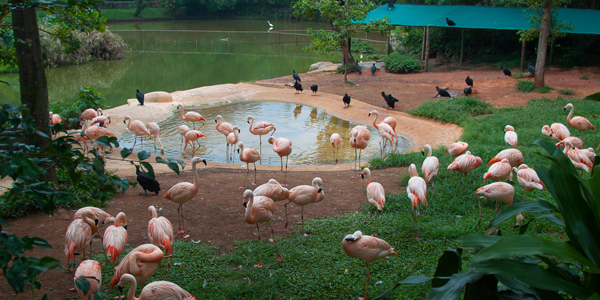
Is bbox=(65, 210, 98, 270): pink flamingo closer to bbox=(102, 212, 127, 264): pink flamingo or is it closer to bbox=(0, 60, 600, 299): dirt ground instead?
bbox=(102, 212, 127, 264): pink flamingo

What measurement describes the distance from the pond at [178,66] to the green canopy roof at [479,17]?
6.48 m

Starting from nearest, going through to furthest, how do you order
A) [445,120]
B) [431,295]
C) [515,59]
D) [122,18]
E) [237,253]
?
[431,295], [237,253], [445,120], [515,59], [122,18]

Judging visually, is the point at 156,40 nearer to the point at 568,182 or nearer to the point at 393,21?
the point at 393,21

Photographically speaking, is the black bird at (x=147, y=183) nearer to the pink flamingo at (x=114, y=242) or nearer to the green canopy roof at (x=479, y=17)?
the pink flamingo at (x=114, y=242)

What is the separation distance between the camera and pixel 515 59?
2147 centimetres

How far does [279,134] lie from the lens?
12.5 m

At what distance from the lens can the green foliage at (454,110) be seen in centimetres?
1228

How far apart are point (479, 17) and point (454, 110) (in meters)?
10.9

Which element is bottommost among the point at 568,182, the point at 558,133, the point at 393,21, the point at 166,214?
the point at 166,214

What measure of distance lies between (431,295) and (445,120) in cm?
1096

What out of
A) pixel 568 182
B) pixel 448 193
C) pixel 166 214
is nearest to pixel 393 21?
pixel 448 193

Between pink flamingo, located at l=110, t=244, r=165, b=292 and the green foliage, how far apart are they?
9899 mm

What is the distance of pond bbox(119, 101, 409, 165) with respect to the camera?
10734 mm

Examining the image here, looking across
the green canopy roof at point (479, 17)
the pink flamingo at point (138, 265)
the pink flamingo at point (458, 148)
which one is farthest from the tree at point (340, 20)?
the pink flamingo at point (138, 265)
